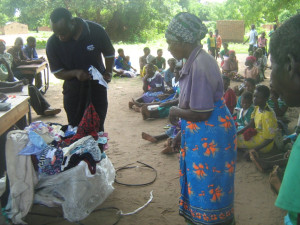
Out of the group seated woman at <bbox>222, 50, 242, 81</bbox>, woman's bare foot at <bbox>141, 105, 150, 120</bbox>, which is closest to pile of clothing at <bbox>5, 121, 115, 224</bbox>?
woman's bare foot at <bbox>141, 105, 150, 120</bbox>

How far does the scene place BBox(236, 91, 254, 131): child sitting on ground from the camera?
14.6ft

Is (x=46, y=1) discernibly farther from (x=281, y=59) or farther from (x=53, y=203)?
(x=281, y=59)

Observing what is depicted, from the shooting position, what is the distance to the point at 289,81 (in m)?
0.92

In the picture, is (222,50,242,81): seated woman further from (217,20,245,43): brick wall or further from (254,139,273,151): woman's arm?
(217,20,245,43): brick wall

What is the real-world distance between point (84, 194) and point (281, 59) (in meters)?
2.41

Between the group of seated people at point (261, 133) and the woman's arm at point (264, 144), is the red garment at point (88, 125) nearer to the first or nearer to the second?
the group of seated people at point (261, 133)

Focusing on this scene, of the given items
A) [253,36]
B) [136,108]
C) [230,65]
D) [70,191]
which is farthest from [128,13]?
[70,191]

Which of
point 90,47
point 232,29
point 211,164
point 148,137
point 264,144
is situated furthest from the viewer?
point 232,29

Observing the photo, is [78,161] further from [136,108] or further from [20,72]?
[20,72]

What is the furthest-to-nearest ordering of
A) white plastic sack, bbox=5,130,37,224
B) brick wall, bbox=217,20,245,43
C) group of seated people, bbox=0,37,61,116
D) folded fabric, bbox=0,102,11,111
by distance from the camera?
brick wall, bbox=217,20,245,43, group of seated people, bbox=0,37,61,116, folded fabric, bbox=0,102,11,111, white plastic sack, bbox=5,130,37,224

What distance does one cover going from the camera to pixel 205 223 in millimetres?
2033

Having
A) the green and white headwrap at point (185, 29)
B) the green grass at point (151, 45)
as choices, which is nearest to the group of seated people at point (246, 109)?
the green and white headwrap at point (185, 29)

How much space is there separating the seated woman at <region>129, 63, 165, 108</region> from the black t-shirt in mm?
3612

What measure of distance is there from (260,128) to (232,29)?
2285 cm
